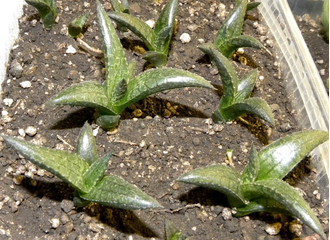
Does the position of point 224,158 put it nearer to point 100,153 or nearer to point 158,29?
point 100,153

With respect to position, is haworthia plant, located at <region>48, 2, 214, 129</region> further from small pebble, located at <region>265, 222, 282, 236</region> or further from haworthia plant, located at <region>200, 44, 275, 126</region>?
small pebble, located at <region>265, 222, 282, 236</region>

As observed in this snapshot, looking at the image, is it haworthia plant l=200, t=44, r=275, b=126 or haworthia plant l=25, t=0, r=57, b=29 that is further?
haworthia plant l=25, t=0, r=57, b=29

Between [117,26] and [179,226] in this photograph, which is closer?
[179,226]

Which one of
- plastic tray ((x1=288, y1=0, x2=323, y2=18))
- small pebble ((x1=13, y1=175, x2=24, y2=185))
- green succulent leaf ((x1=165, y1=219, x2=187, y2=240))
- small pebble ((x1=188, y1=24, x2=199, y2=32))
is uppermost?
plastic tray ((x1=288, y1=0, x2=323, y2=18))

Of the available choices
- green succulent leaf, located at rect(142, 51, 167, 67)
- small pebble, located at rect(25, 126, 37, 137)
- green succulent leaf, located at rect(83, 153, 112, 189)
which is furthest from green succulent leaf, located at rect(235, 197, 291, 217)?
small pebble, located at rect(25, 126, 37, 137)

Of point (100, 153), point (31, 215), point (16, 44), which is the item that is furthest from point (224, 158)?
point (16, 44)

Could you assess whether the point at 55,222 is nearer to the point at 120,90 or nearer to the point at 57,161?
the point at 57,161
